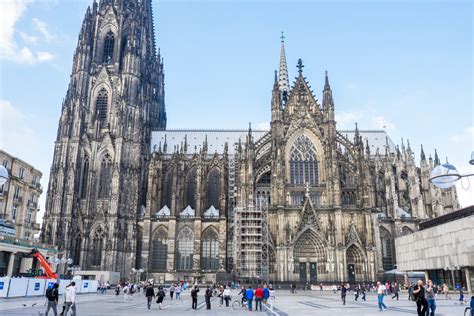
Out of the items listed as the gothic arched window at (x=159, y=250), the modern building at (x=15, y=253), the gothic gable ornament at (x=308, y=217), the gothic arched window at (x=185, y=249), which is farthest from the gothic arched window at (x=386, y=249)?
the modern building at (x=15, y=253)

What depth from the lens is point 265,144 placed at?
170 feet

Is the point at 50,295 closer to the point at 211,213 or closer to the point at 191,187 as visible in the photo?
the point at 211,213

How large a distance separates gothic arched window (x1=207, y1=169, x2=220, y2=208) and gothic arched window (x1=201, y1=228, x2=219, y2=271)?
4.98 metres

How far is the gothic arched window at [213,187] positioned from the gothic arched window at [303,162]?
37.7 ft

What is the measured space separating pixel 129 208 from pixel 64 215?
7.66 metres

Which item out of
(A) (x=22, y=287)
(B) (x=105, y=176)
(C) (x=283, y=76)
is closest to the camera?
(A) (x=22, y=287)

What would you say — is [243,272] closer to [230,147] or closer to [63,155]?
[230,147]

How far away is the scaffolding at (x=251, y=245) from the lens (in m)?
44.3

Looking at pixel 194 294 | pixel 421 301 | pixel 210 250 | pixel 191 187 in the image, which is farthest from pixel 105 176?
pixel 421 301

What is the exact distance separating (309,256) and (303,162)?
454 inches

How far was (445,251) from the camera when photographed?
37656mm

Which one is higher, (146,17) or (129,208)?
(146,17)

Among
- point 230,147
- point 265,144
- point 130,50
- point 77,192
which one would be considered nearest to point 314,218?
point 265,144

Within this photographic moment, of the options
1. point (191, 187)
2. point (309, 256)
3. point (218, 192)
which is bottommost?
point (309, 256)
